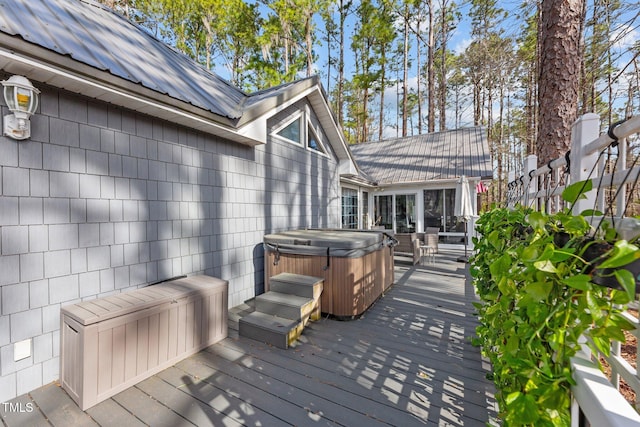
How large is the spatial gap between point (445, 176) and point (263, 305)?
7.59m

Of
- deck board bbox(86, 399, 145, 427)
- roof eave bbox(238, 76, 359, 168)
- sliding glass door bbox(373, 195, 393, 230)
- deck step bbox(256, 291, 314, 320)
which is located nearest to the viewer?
deck board bbox(86, 399, 145, 427)

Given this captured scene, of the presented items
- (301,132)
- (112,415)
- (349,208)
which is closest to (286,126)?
(301,132)

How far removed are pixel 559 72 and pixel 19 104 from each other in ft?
17.2

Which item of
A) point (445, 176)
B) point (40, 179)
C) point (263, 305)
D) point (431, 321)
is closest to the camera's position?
point (40, 179)

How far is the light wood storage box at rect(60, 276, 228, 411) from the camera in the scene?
2.13m

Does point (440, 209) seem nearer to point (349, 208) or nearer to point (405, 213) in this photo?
point (405, 213)

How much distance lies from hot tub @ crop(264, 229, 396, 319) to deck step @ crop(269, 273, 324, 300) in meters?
0.14

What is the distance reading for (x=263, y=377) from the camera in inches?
97.0

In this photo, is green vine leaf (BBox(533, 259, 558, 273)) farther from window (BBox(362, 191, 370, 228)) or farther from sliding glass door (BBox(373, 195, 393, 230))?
sliding glass door (BBox(373, 195, 393, 230))

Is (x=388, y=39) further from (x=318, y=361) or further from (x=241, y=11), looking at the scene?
(x=318, y=361)

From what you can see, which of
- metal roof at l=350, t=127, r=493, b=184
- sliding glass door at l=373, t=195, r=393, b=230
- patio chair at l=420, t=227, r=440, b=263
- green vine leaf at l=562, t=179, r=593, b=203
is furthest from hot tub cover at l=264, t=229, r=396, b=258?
sliding glass door at l=373, t=195, r=393, b=230

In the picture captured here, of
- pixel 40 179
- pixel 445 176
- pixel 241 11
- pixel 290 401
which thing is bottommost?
pixel 290 401

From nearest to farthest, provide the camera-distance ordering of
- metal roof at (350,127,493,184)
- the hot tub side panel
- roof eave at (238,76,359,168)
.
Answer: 1. the hot tub side panel
2. roof eave at (238,76,359,168)
3. metal roof at (350,127,493,184)

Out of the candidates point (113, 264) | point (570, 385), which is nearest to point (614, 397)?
point (570, 385)
